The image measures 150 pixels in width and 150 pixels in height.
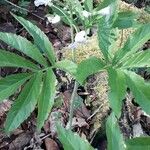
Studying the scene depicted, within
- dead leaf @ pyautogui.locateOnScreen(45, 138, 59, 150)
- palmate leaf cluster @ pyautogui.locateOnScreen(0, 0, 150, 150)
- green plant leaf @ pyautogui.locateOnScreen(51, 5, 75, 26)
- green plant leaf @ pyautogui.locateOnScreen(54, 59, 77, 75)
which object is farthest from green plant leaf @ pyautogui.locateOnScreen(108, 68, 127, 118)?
dead leaf @ pyautogui.locateOnScreen(45, 138, 59, 150)

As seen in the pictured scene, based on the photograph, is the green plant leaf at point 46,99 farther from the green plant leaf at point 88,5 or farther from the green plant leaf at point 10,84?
the green plant leaf at point 88,5

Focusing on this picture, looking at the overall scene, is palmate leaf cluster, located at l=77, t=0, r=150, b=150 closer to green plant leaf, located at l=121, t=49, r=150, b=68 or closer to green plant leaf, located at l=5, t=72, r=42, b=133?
green plant leaf, located at l=121, t=49, r=150, b=68

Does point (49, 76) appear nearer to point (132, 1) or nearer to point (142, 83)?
point (142, 83)

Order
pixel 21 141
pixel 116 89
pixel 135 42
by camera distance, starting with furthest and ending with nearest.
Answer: pixel 21 141 → pixel 135 42 → pixel 116 89

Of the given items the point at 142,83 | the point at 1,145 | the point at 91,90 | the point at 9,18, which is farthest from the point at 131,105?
the point at 9,18

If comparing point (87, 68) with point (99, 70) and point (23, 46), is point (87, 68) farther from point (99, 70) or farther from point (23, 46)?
point (23, 46)

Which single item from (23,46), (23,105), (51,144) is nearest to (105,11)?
(23,46)
